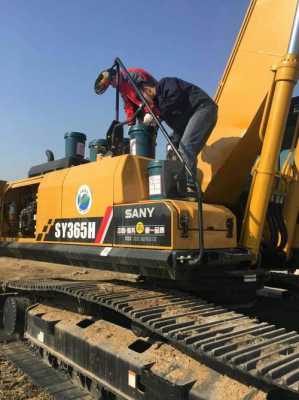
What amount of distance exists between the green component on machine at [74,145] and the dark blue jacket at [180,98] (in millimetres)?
1582

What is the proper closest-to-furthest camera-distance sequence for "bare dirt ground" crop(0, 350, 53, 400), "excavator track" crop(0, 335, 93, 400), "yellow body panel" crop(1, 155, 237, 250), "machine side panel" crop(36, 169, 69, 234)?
"yellow body panel" crop(1, 155, 237, 250), "bare dirt ground" crop(0, 350, 53, 400), "excavator track" crop(0, 335, 93, 400), "machine side panel" crop(36, 169, 69, 234)

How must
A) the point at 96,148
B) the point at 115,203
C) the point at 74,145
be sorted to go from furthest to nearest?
the point at 74,145, the point at 96,148, the point at 115,203

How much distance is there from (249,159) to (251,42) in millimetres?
1299

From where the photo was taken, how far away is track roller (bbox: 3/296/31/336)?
611 cm

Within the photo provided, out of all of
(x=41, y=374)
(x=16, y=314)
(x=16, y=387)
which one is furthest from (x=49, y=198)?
(x=16, y=387)

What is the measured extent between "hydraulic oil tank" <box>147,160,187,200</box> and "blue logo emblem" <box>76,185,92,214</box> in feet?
2.79

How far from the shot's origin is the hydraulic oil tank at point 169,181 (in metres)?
4.23

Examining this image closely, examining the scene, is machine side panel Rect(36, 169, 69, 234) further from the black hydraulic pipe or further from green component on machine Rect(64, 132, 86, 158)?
the black hydraulic pipe

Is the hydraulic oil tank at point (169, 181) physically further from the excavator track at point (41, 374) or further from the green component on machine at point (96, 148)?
the excavator track at point (41, 374)

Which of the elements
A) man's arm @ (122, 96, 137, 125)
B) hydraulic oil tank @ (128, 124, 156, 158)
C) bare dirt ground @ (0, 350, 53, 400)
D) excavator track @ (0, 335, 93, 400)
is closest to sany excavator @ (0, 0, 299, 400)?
hydraulic oil tank @ (128, 124, 156, 158)

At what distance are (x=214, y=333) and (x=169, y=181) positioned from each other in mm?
1381

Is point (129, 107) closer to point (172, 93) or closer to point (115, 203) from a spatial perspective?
point (172, 93)

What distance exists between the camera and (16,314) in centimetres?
609

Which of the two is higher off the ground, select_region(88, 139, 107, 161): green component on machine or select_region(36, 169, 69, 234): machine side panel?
select_region(88, 139, 107, 161): green component on machine
